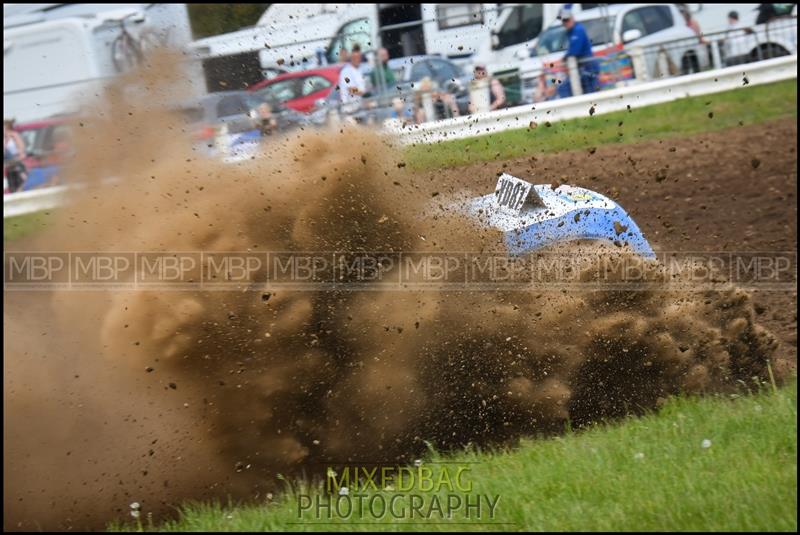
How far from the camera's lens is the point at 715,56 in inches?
577

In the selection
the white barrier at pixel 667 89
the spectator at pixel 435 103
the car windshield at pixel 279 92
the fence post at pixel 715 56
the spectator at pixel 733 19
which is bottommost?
the white barrier at pixel 667 89

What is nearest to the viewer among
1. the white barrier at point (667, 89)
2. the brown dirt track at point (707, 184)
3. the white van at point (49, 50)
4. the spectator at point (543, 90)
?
the brown dirt track at point (707, 184)

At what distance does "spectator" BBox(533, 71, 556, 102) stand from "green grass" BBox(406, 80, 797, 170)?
683 millimetres

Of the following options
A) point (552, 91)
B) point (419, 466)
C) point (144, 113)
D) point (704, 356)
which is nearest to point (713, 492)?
point (419, 466)

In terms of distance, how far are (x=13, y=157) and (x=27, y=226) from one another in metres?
4.59

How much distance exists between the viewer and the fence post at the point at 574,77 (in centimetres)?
1372

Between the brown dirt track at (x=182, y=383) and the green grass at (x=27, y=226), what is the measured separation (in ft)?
1.98

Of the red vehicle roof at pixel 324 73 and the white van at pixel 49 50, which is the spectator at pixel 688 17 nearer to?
the red vehicle roof at pixel 324 73

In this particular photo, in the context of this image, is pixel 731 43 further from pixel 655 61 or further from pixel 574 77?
pixel 574 77

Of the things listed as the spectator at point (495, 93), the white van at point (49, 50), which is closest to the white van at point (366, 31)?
the spectator at point (495, 93)

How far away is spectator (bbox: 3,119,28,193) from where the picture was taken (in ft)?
42.1

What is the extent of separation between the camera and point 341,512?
4.58m

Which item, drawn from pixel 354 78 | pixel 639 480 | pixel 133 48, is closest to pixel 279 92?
pixel 354 78

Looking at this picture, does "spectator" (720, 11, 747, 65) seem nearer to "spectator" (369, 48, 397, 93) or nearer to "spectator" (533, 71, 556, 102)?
"spectator" (533, 71, 556, 102)
